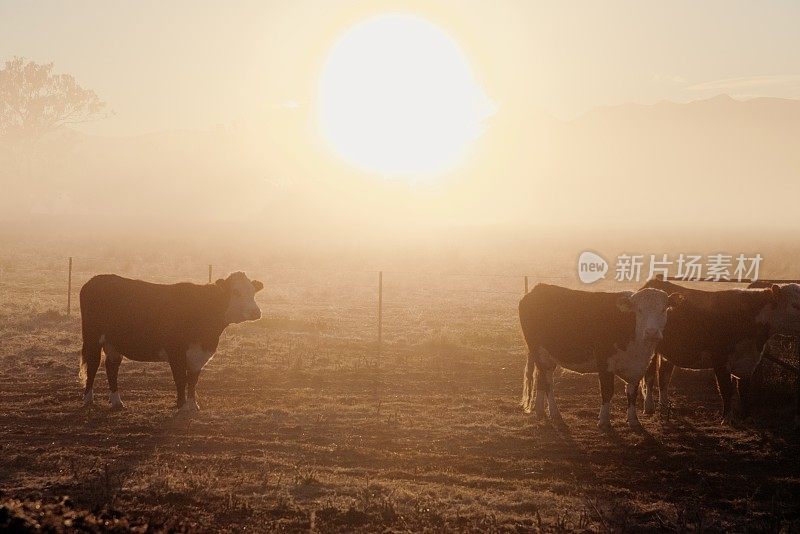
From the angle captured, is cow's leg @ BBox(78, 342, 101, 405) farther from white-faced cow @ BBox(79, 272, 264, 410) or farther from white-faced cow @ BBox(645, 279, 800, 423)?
white-faced cow @ BBox(645, 279, 800, 423)

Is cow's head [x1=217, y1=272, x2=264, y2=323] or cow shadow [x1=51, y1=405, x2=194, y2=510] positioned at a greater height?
cow's head [x1=217, y1=272, x2=264, y2=323]

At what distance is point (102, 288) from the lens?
13062 millimetres

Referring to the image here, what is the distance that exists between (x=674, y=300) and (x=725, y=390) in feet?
5.53

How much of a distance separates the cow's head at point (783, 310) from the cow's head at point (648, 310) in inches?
77.7

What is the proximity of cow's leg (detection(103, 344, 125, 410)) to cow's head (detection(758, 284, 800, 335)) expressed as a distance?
10.1 metres

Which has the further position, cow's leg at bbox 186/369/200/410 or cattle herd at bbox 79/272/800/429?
cow's leg at bbox 186/369/200/410

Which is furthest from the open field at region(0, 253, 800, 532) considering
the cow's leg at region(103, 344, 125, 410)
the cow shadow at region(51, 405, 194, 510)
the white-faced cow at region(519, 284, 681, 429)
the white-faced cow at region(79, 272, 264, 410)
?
the white-faced cow at region(79, 272, 264, 410)

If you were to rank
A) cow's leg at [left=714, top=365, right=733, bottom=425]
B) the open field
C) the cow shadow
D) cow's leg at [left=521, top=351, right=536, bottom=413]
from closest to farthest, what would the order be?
the open field → the cow shadow → cow's leg at [left=714, top=365, right=733, bottom=425] → cow's leg at [left=521, top=351, right=536, bottom=413]

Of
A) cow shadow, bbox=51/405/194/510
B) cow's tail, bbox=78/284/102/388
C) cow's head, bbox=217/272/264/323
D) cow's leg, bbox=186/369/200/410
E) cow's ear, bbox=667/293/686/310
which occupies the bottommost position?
cow shadow, bbox=51/405/194/510

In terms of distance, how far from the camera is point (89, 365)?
42.4 feet

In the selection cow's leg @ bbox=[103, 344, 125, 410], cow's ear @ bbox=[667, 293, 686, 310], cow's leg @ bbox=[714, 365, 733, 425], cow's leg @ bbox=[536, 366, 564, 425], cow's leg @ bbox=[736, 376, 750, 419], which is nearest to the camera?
cow's ear @ bbox=[667, 293, 686, 310]

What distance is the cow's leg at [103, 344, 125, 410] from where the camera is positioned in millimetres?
12633

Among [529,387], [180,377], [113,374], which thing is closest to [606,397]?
[529,387]

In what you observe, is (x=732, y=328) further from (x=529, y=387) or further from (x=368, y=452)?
(x=368, y=452)
